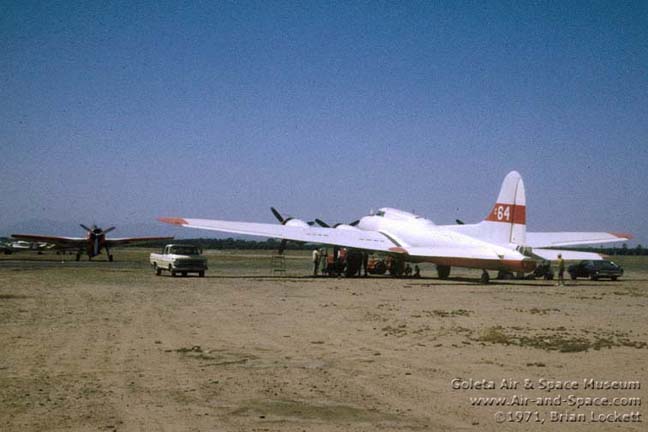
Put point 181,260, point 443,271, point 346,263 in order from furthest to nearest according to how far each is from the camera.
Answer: point 346,263 < point 443,271 < point 181,260

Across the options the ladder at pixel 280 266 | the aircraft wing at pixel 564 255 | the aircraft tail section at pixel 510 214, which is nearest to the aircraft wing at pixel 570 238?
the aircraft wing at pixel 564 255

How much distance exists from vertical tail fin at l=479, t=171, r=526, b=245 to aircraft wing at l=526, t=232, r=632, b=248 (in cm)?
799

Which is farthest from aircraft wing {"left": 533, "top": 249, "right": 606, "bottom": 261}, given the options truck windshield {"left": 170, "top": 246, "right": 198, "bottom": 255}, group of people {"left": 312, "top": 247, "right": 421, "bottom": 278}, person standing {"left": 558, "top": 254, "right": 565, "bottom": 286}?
truck windshield {"left": 170, "top": 246, "right": 198, "bottom": 255}

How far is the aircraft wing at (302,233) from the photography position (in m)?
37.0

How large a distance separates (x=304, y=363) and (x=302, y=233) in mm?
28253

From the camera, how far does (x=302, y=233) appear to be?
3894 centimetres

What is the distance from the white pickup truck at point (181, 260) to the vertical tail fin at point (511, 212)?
15.4 metres

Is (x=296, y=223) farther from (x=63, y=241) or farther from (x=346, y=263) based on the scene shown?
(x=63, y=241)

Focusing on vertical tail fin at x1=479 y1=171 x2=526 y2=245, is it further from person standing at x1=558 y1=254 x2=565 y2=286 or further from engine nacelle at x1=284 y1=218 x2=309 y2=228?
A: engine nacelle at x1=284 y1=218 x2=309 y2=228

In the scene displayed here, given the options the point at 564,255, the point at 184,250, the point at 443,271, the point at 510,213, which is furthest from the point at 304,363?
the point at 443,271

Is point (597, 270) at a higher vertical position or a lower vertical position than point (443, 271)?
higher

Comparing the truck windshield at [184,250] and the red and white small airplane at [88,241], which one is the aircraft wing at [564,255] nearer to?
the truck windshield at [184,250]

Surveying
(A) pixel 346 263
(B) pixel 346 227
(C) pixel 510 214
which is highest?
(C) pixel 510 214

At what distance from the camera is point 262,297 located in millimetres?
23094
